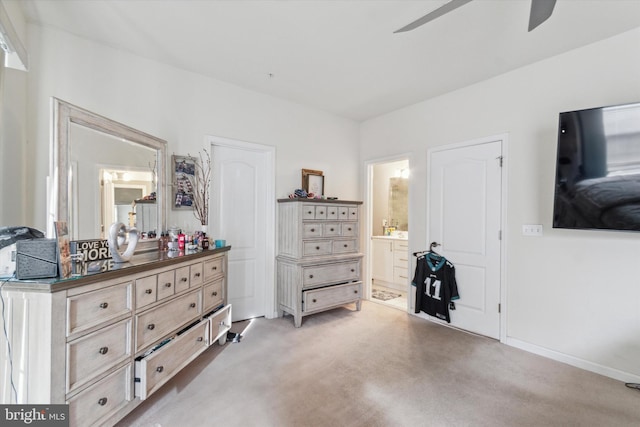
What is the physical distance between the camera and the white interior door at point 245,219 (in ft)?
10.6

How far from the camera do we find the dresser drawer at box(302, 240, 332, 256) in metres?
3.28

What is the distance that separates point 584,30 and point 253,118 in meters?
3.06

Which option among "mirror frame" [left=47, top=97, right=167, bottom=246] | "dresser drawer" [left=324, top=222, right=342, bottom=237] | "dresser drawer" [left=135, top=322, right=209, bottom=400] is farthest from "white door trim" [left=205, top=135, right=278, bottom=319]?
"mirror frame" [left=47, top=97, right=167, bottom=246]

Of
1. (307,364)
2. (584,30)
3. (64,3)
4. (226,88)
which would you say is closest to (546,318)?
(307,364)

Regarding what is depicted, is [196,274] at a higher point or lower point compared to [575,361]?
higher

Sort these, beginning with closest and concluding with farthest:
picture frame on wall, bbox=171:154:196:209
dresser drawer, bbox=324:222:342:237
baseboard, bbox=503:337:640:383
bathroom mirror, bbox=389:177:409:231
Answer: baseboard, bbox=503:337:640:383, picture frame on wall, bbox=171:154:196:209, dresser drawer, bbox=324:222:342:237, bathroom mirror, bbox=389:177:409:231

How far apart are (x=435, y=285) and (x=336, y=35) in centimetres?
274

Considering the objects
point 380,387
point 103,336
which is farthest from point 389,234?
point 103,336

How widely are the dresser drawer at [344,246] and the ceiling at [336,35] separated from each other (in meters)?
1.85

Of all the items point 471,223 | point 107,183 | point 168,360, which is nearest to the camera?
point 168,360

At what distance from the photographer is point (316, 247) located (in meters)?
3.36

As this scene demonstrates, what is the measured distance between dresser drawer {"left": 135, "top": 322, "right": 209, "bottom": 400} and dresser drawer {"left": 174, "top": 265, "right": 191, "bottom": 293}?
12.7 inches

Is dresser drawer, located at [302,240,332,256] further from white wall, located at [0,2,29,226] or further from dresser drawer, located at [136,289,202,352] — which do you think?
white wall, located at [0,2,29,226]

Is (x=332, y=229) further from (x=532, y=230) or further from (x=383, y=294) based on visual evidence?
(x=532, y=230)
